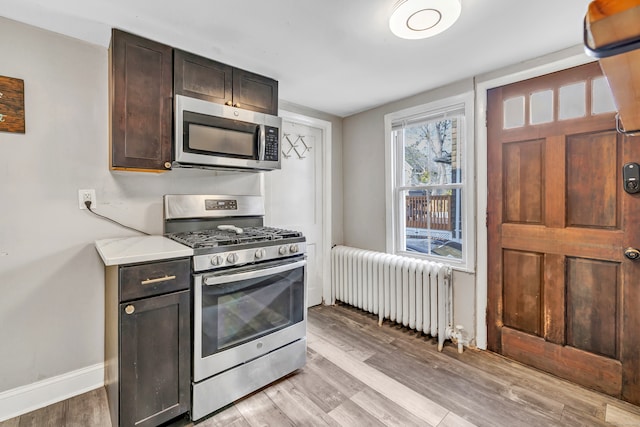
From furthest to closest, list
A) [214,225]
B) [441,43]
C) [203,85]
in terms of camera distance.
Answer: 1. [214,225]
2. [203,85]
3. [441,43]

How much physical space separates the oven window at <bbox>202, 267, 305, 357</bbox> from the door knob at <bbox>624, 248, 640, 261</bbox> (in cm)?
200

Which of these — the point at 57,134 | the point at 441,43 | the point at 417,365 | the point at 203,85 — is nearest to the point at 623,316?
the point at 417,365

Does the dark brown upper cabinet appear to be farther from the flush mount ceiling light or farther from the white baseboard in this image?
the white baseboard

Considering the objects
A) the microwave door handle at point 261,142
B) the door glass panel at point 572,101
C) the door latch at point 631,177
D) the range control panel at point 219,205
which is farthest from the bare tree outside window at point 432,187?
the range control panel at point 219,205

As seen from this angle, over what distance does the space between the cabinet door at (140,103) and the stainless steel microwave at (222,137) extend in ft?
0.31

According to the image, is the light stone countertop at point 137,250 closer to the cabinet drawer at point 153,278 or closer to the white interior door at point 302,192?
the cabinet drawer at point 153,278

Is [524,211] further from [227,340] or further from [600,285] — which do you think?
[227,340]

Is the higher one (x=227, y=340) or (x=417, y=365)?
(x=227, y=340)

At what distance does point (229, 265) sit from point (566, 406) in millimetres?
2142

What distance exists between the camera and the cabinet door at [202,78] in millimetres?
1876

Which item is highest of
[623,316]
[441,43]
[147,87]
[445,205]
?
[441,43]

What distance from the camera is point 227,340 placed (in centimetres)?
171

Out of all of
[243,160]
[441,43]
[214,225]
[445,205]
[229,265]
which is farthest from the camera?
[445,205]

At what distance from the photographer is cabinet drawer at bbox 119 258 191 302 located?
1386 millimetres
